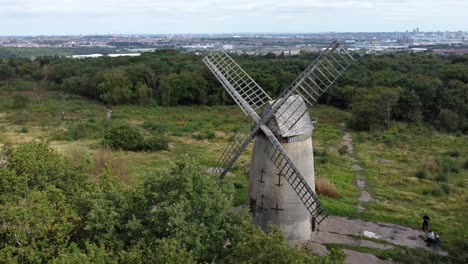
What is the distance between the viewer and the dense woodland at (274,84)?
1774 inches

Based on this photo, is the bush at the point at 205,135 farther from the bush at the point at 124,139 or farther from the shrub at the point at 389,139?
the shrub at the point at 389,139

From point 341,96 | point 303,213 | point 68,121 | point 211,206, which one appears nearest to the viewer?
point 211,206

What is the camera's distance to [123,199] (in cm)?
1116

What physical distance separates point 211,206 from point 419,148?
31031 mm

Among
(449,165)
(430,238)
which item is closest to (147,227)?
(430,238)

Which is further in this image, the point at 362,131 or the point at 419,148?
the point at 362,131

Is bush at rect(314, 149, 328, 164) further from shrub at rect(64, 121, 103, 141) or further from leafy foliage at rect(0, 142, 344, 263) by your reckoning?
shrub at rect(64, 121, 103, 141)

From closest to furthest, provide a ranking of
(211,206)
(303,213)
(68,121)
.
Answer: (211,206) → (303,213) → (68,121)

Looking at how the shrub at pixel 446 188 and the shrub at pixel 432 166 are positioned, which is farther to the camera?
the shrub at pixel 432 166

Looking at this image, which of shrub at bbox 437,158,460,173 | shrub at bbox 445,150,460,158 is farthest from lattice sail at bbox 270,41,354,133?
shrub at bbox 445,150,460,158

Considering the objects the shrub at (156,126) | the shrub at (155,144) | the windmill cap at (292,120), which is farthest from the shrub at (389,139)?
the windmill cap at (292,120)

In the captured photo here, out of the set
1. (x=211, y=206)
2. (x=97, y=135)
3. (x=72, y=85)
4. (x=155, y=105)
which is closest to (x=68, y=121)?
(x=97, y=135)

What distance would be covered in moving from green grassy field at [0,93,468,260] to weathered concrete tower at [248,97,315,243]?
4387 millimetres

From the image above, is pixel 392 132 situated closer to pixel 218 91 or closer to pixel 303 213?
pixel 218 91
